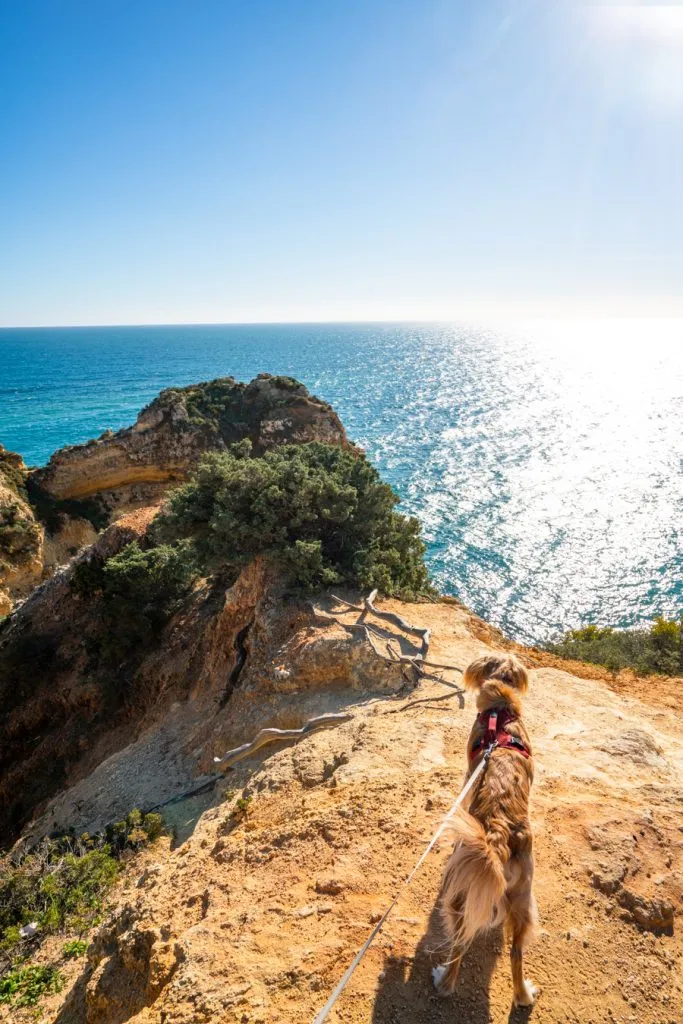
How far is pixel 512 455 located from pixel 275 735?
57.6 metres

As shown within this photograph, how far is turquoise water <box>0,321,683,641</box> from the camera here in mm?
34438

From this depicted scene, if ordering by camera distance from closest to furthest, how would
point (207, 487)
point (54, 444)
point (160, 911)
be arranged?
point (160, 911)
point (207, 487)
point (54, 444)

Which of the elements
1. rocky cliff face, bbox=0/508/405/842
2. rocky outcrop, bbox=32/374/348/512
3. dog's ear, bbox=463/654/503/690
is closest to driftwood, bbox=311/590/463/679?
rocky cliff face, bbox=0/508/405/842

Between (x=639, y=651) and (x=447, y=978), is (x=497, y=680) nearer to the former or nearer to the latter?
(x=447, y=978)

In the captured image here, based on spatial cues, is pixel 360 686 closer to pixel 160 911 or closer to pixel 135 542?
pixel 160 911

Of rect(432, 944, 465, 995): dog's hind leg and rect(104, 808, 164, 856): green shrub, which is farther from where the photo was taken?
rect(104, 808, 164, 856): green shrub

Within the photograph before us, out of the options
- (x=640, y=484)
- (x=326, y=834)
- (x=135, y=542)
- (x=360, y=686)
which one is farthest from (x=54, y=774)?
(x=640, y=484)

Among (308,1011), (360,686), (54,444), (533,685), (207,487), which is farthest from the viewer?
(54,444)

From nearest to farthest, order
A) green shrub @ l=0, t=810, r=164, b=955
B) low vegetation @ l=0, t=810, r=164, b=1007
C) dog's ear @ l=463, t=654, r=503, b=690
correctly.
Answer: dog's ear @ l=463, t=654, r=503, b=690 → low vegetation @ l=0, t=810, r=164, b=1007 → green shrub @ l=0, t=810, r=164, b=955

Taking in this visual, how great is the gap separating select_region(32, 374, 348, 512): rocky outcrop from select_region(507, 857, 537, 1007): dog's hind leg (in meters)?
28.1

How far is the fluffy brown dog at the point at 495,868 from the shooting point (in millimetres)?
3600

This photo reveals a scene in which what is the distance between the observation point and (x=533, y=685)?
10695 mm

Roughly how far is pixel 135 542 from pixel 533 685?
559 inches

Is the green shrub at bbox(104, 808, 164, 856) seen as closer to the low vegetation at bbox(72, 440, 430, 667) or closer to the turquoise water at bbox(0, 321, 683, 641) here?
the low vegetation at bbox(72, 440, 430, 667)
